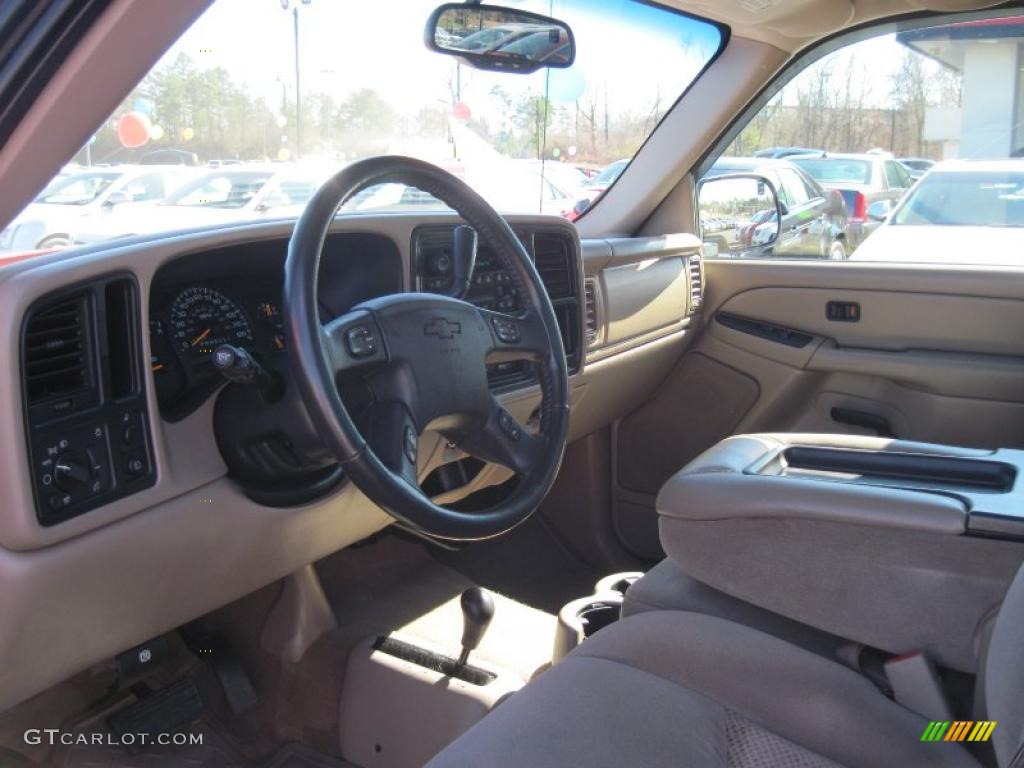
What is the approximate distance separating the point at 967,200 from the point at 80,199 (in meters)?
2.49

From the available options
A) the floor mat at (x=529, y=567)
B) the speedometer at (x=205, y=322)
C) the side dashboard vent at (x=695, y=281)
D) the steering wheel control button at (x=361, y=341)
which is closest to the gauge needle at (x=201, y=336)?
the speedometer at (x=205, y=322)

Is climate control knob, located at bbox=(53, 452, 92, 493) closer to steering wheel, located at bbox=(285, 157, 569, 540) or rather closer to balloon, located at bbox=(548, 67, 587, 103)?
steering wheel, located at bbox=(285, 157, 569, 540)

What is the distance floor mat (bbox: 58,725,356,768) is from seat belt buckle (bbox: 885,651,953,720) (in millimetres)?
1332

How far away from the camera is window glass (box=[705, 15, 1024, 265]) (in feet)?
9.95

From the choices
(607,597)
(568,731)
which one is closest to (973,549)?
(568,731)

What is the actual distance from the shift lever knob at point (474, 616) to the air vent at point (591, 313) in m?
0.83

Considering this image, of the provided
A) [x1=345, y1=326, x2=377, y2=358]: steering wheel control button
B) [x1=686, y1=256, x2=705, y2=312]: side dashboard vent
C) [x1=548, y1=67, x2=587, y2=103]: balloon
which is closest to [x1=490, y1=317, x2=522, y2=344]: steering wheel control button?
[x1=345, y1=326, x2=377, y2=358]: steering wheel control button

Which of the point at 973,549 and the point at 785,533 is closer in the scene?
the point at 973,549

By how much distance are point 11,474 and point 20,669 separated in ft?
1.20

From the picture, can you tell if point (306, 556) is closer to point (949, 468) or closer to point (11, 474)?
point (11, 474)

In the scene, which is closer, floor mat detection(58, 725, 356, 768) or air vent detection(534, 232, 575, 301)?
floor mat detection(58, 725, 356, 768)

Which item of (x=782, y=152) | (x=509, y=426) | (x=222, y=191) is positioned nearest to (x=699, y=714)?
(x=509, y=426)

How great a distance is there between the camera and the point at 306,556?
6.82 ft

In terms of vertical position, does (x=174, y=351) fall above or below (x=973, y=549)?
above
